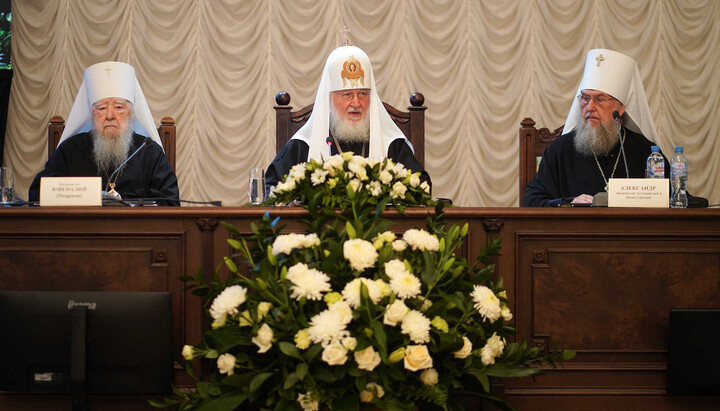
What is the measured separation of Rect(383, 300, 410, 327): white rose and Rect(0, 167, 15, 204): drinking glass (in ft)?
6.47

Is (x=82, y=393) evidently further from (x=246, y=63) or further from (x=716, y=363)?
(x=246, y=63)

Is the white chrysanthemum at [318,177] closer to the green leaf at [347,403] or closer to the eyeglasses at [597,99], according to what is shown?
the green leaf at [347,403]

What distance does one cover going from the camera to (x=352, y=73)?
3914mm

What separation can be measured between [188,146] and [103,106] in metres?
1.77

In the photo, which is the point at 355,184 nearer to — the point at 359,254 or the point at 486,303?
the point at 359,254

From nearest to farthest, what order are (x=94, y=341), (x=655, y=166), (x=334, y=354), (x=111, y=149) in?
(x=334, y=354)
(x=94, y=341)
(x=655, y=166)
(x=111, y=149)

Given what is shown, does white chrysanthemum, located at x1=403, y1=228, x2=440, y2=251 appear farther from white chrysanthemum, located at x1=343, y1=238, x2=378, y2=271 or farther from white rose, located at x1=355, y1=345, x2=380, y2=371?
white rose, located at x1=355, y1=345, x2=380, y2=371

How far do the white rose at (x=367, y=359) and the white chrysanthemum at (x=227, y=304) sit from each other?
1.23 feet

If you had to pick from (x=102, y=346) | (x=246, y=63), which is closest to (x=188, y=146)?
(x=246, y=63)

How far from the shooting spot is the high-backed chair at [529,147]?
388cm

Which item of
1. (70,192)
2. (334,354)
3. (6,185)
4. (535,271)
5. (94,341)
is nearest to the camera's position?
(334,354)

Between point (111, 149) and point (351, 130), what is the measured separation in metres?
1.47

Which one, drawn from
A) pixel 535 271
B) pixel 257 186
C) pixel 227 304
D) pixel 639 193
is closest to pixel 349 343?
pixel 227 304

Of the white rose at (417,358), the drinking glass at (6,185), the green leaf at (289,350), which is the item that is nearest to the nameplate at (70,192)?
the drinking glass at (6,185)
